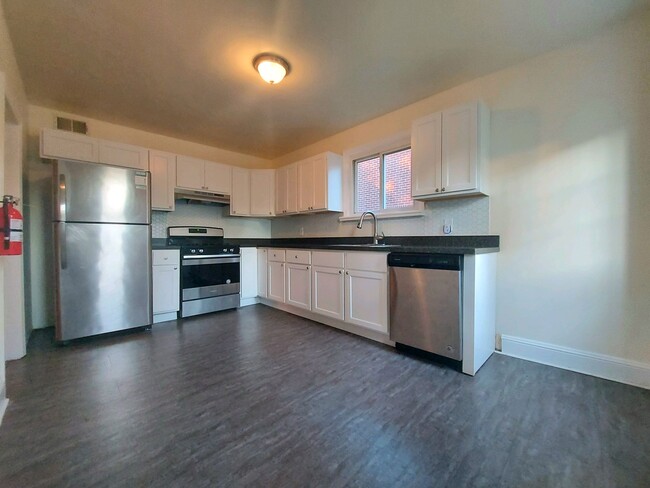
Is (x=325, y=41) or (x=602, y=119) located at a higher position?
(x=325, y=41)

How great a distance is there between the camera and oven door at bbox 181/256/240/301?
11.3 ft

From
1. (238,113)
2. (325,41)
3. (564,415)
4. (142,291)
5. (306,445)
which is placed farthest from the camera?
(238,113)

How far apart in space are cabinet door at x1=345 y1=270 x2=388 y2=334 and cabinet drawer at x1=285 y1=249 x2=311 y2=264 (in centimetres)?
67

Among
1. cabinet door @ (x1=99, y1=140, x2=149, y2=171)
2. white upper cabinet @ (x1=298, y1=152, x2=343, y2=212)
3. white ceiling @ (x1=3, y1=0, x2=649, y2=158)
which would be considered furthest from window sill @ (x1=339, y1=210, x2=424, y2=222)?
cabinet door @ (x1=99, y1=140, x2=149, y2=171)

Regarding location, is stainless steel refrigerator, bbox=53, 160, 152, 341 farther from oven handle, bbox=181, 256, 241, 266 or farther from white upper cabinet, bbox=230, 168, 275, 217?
white upper cabinet, bbox=230, 168, 275, 217

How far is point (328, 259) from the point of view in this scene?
306 cm

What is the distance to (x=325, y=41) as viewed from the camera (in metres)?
2.07

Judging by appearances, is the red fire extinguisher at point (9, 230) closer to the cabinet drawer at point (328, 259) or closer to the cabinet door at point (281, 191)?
the cabinet drawer at point (328, 259)

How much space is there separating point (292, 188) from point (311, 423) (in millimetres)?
3315

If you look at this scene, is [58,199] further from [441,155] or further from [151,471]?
[441,155]

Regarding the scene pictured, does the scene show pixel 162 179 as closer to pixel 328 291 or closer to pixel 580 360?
pixel 328 291

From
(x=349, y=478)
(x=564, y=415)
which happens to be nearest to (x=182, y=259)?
(x=349, y=478)

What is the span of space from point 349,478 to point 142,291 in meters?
2.83

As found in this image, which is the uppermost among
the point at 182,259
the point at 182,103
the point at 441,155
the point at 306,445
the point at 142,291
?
the point at 182,103
